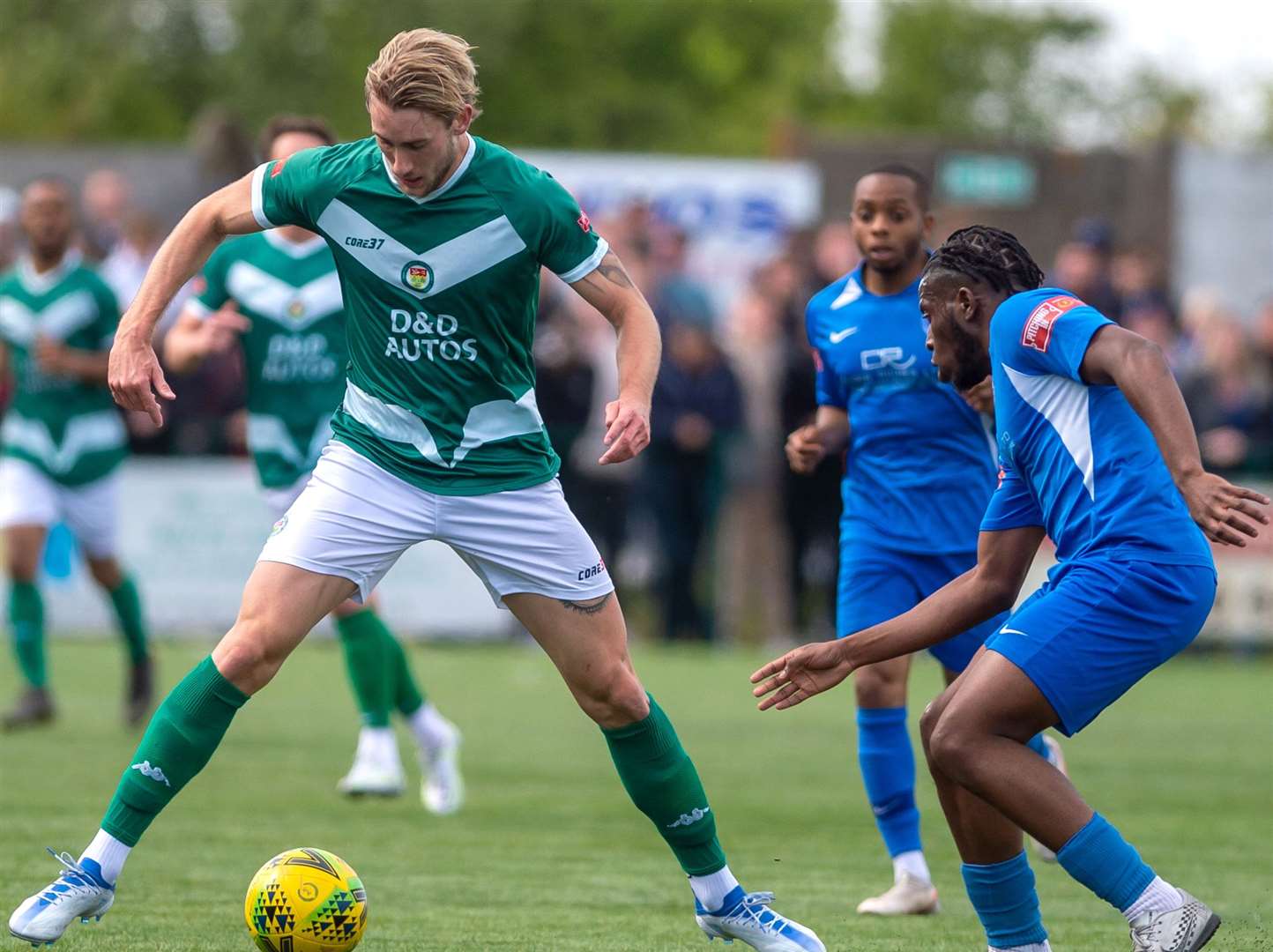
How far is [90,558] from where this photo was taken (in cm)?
1191

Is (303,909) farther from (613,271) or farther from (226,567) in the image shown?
(226,567)

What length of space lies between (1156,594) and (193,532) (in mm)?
12885

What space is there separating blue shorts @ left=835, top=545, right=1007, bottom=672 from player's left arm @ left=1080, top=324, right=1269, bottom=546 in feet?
7.85

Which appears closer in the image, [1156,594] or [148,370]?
[1156,594]

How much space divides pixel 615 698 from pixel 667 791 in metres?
0.32

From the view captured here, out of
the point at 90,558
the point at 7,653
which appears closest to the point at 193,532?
the point at 7,653

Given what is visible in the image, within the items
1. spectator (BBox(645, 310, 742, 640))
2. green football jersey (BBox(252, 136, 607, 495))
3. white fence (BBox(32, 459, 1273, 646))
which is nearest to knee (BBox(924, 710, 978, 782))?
green football jersey (BBox(252, 136, 607, 495))

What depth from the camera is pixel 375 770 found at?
9289 millimetres

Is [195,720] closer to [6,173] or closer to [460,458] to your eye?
[460,458]

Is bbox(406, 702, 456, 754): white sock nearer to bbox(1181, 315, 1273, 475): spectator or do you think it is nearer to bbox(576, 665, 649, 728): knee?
bbox(576, 665, 649, 728): knee

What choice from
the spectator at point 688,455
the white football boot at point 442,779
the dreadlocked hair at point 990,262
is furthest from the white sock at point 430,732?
the spectator at point 688,455

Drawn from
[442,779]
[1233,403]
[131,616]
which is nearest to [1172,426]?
[442,779]

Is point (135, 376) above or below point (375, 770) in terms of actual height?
above

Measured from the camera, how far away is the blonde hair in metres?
5.61
